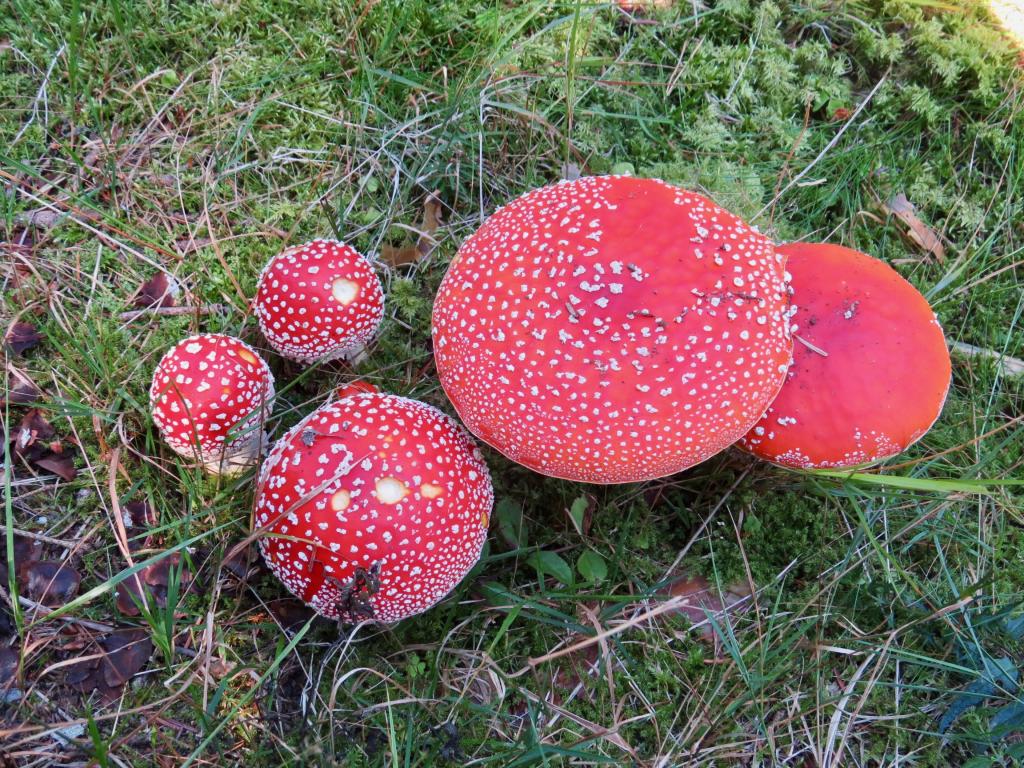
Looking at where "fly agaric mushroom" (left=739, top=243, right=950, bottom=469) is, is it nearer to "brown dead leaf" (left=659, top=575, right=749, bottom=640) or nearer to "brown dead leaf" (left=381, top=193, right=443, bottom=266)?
"brown dead leaf" (left=659, top=575, right=749, bottom=640)

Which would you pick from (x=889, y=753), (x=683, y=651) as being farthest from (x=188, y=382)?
(x=889, y=753)

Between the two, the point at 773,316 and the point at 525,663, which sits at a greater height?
the point at 773,316

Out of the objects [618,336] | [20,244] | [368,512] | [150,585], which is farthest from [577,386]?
[20,244]

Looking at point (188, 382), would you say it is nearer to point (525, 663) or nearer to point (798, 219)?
point (525, 663)

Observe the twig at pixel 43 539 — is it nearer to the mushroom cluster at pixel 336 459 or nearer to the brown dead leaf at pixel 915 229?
the mushroom cluster at pixel 336 459

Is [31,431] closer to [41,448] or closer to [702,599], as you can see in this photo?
[41,448]

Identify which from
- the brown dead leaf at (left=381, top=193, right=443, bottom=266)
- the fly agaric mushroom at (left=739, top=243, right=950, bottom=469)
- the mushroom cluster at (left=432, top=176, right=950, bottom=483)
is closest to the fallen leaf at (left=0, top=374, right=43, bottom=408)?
the brown dead leaf at (left=381, top=193, right=443, bottom=266)
